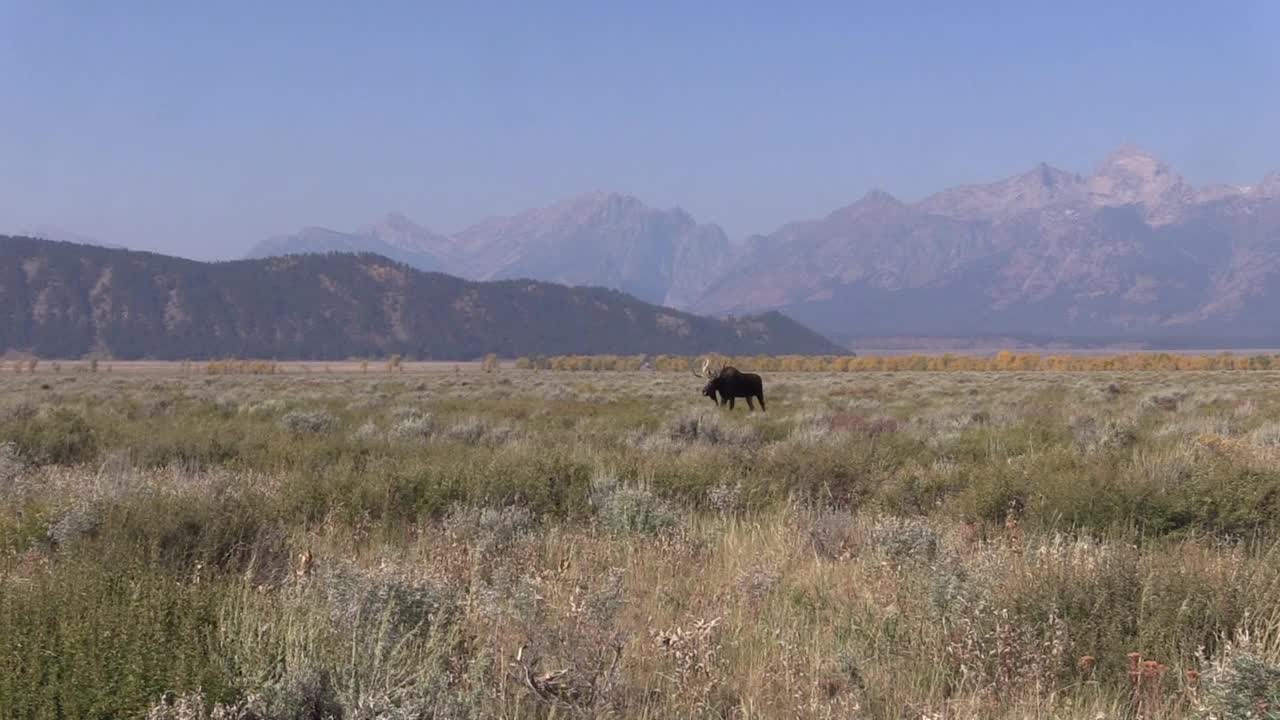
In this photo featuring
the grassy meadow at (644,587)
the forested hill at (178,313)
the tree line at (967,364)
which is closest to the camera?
the grassy meadow at (644,587)

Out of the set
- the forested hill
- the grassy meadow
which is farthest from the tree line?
the forested hill

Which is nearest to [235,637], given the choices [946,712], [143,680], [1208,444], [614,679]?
[143,680]

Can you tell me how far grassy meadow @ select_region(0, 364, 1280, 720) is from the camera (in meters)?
3.45

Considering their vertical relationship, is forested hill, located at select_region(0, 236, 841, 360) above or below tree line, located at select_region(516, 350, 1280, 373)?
above

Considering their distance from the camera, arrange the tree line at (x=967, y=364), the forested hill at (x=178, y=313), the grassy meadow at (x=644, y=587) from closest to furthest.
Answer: the grassy meadow at (x=644, y=587)
the tree line at (x=967, y=364)
the forested hill at (x=178, y=313)

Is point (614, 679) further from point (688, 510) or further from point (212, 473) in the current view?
point (212, 473)

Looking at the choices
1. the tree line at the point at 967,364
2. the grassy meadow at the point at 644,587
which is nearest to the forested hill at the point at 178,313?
the tree line at the point at 967,364

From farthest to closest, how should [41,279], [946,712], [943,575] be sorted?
1. [41,279]
2. [943,575]
3. [946,712]

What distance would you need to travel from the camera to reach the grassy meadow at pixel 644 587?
345 cm

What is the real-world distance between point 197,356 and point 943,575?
597ft

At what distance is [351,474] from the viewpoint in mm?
8352

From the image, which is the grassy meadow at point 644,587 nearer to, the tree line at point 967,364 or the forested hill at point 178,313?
the tree line at point 967,364

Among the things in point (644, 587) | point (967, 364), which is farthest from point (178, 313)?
point (644, 587)

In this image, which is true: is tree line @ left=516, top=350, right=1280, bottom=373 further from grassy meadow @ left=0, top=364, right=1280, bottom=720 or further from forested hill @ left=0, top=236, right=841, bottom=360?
forested hill @ left=0, top=236, right=841, bottom=360
